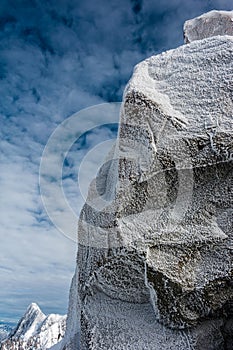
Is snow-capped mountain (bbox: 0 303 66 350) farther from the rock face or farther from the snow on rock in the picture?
the snow on rock

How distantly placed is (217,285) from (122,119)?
5.81ft

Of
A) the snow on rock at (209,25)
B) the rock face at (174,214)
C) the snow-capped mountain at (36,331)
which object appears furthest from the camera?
the snow-capped mountain at (36,331)

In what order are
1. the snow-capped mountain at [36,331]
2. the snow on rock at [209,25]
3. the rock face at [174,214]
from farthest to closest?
the snow-capped mountain at [36,331]
the snow on rock at [209,25]
the rock face at [174,214]

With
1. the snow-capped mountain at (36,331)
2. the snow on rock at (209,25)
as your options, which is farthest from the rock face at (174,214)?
the snow-capped mountain at (36,331)

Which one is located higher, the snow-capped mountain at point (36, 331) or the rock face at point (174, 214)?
the rock face at point (174, 214)

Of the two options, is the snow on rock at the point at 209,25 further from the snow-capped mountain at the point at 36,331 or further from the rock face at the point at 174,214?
the snow-capped mountain at the point at 36,331

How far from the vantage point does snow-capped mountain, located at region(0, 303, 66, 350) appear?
13430 millimetres

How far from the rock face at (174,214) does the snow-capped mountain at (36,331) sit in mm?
9446

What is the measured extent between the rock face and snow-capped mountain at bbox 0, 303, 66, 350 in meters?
9.45

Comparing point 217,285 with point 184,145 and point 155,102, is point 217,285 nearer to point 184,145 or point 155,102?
point 184,145

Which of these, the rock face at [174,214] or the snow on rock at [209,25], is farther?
the snow on rock at [209,25]

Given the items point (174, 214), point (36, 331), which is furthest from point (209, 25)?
point (36, 331)

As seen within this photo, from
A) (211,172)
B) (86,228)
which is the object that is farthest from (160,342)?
(211,172)

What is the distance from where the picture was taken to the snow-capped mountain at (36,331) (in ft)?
44.1
